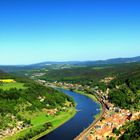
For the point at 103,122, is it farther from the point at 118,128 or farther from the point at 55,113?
the point at 55,113

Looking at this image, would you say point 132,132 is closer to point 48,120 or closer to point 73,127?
point 73,127

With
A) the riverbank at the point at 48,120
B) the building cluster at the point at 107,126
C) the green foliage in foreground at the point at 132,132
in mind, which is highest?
the green foliage in foreground at the point at 132,132

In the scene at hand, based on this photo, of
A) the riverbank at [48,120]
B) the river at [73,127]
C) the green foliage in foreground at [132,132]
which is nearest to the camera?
the green foliage in foreground at [132,132]

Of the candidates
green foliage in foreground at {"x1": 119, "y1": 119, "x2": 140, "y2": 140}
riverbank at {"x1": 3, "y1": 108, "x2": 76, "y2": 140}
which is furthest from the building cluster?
riverbank at {"x1": 3, "y1": 108, "x2": 76, "y2": 140}

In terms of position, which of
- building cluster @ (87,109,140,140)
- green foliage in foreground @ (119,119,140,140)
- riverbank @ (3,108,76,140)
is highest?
green foliage in foreground @ (119,119,140,140)

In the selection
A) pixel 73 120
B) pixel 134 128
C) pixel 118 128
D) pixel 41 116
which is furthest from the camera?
pixel 41 116

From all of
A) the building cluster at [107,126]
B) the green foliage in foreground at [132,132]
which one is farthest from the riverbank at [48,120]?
the green foliage in foreground at [132,132]

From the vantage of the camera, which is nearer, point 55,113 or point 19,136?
point 19,136

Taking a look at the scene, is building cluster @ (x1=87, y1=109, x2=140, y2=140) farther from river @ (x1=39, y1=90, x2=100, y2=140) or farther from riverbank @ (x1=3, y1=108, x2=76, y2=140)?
riverbank @ (x1=3, y1=108, x2=76, y2=140)

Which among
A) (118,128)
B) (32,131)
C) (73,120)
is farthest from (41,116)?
(118,128)

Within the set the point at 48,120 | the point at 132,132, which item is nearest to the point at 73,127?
the point at 48,120

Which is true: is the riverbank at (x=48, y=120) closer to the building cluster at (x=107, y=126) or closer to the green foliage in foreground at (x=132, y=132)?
the building cluster at (x=107, y=126)
